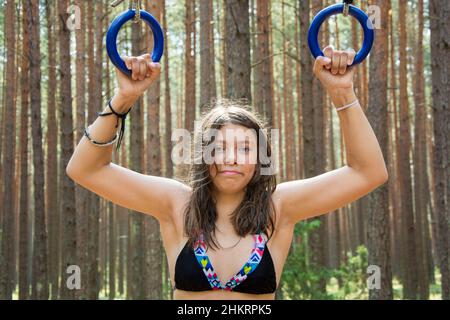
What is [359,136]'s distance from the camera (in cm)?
255

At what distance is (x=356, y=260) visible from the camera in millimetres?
14109

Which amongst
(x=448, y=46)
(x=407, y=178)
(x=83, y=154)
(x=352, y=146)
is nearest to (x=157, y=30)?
(x=83, y=154)

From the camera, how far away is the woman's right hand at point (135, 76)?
8.41 ft

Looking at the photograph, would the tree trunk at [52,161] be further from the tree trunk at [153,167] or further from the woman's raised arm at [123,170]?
the woman's raised arm at [123,170]

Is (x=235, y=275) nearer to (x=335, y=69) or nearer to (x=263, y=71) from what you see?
(x=335, y=69)

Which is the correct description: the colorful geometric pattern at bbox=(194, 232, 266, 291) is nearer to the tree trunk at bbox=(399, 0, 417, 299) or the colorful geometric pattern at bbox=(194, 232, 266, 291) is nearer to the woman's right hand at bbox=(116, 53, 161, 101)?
the woman's right hand at bbox=(116, 53, 161, 101)

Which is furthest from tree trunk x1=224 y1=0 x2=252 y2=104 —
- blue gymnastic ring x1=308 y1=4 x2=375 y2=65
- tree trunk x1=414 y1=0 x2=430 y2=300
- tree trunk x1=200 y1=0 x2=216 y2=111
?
tree trunk x1=414 y1=0 x2=430 y2=300

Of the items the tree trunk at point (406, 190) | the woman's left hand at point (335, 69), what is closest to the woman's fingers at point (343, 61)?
the woman's left hand at point (335, 69)

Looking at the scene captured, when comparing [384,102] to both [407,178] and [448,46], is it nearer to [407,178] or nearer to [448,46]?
[448,46]

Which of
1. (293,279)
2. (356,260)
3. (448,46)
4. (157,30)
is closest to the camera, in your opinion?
→ (157,30)

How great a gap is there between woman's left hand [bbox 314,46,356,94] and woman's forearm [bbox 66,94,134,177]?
83 centimetres

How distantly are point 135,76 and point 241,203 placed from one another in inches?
28.3

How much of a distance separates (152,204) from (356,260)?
478 inches

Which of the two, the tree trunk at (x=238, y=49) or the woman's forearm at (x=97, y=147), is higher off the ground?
the tree trunk at (x=238, y=49)
